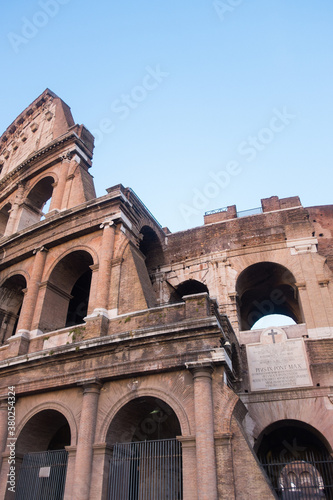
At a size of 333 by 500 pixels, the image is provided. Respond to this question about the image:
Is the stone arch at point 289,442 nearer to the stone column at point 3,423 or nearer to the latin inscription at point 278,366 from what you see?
the latin inscription at point 278,366

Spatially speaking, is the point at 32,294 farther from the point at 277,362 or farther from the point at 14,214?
the point at 277,362

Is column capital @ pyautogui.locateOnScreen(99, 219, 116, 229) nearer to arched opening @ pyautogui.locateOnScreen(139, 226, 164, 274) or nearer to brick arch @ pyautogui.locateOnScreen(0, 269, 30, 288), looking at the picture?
brick arch @ pyautogui.locateOnScreen(0, 269, 30, 288)

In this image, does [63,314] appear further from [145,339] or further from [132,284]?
[145,339]

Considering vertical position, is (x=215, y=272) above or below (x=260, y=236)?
below

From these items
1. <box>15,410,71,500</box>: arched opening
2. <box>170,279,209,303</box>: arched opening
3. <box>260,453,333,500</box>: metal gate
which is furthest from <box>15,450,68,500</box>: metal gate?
<box>170,279,209,303</box>: arched opening

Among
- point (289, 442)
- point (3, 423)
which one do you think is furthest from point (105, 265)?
point (289, 442)

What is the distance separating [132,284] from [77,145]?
7574 millimetres

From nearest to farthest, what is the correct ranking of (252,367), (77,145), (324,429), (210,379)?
(210,379) → (324,429) → (252,367) → (77,145)

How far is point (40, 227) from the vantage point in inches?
531

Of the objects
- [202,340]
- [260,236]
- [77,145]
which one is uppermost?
[77,145]

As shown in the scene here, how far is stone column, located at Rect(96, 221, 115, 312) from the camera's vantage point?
1087 centimetres

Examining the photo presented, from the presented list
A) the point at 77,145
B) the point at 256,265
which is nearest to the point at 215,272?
the point at 256,265

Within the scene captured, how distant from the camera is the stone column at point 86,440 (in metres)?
8.44

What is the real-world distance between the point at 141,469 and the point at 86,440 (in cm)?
133
